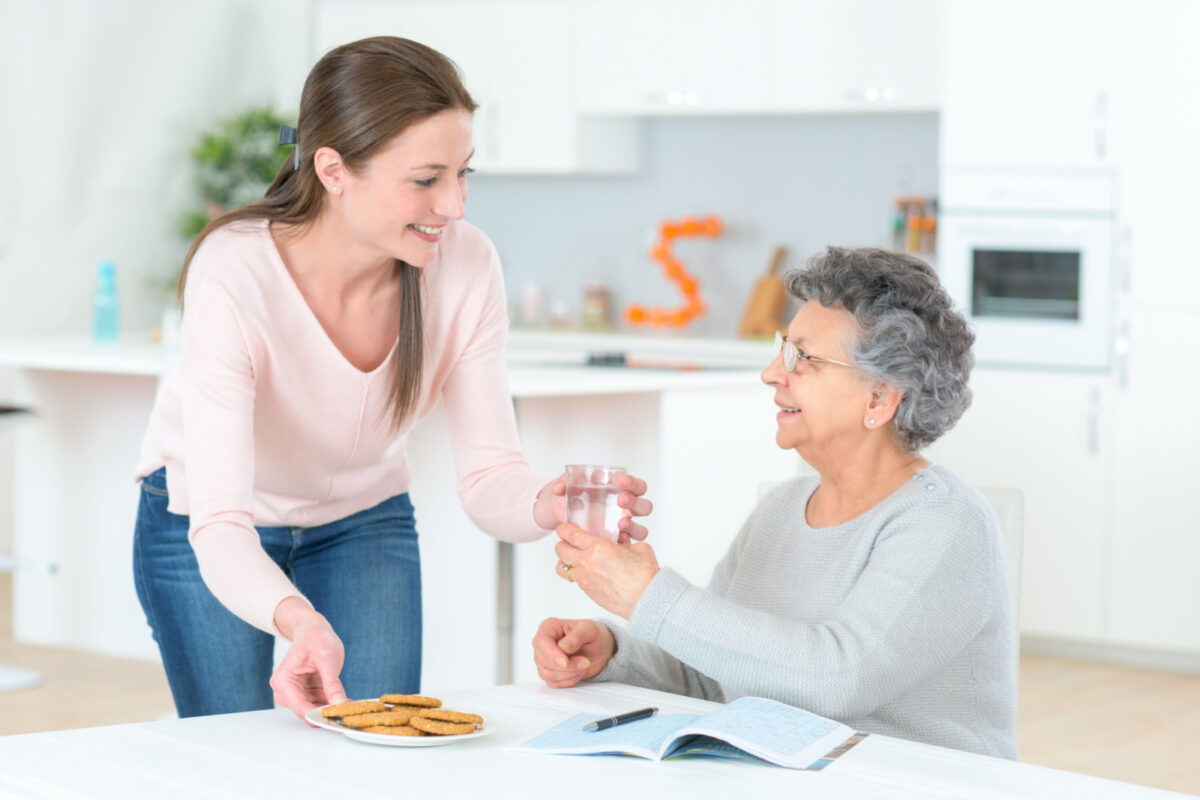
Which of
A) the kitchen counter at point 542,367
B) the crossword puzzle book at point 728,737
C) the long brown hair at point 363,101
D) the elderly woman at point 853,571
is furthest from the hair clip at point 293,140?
the kitchen counter at point 542,367

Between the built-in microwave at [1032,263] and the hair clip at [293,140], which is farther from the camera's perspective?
the built-in microwave at [1032,263]

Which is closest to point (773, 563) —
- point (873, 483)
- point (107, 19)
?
point (873, 483)

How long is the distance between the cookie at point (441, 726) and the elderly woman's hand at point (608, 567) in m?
0.22

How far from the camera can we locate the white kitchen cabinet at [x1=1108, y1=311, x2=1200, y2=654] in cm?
452

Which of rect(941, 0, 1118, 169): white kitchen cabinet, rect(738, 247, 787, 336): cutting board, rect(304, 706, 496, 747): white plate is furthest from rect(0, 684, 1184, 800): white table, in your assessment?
rect(738, 247, 787, 336): cutting board

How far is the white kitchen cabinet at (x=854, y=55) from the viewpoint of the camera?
16.6 feet

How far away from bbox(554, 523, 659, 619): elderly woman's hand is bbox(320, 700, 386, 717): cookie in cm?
25

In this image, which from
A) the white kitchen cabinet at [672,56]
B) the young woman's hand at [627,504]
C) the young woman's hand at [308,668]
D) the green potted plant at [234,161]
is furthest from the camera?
the green potted plant at [234,161]

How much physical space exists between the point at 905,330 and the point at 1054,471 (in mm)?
3035

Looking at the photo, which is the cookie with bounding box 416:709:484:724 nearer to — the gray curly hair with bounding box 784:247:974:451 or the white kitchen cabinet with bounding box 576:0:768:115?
the gray curly hair with bounding box 784:247:974:451

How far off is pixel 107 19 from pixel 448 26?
133 centimetres

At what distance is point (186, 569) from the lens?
2119 millimetres

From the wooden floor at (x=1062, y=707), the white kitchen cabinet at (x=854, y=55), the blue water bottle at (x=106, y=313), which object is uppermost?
the white kitchen cabinet at (x=854, y=55)

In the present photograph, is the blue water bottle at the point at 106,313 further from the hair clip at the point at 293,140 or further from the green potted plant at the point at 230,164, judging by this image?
the hair clip at the point at 293,140
